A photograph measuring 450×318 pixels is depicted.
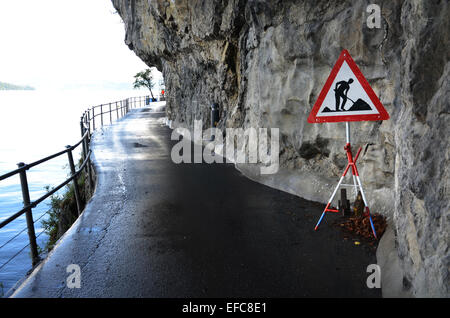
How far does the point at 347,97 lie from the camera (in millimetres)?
5125

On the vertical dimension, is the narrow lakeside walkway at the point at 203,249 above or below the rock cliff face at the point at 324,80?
below

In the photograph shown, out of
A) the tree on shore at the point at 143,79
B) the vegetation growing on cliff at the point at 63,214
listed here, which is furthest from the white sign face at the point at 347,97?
the tree on shore at the point at 143,79

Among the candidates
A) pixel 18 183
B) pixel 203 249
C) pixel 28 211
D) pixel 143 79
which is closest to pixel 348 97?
pixel 203 249

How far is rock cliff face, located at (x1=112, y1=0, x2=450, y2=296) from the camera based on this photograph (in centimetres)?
340

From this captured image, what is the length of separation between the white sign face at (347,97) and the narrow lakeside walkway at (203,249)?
1708 mm

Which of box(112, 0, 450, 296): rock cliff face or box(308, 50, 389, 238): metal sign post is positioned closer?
box(112, 0, 450, 296): rock cliff face

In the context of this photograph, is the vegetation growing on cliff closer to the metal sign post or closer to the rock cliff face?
the rock cliff face

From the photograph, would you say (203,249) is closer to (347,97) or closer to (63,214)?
(347,97)

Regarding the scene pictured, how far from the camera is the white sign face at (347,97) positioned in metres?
5.00

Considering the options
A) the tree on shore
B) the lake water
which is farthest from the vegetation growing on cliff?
the tree on shore

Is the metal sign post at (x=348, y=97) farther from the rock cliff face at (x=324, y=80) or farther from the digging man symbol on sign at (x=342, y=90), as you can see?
the rock cliff face at (x=324, y=80)

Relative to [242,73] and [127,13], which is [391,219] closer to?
[242,73]

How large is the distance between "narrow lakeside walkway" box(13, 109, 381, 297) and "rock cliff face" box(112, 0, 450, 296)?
772mm
